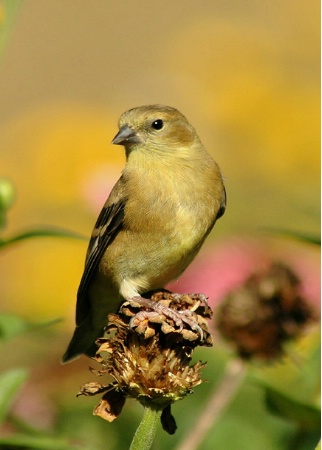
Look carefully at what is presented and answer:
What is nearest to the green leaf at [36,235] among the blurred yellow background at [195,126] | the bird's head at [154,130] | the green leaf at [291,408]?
the green leaf at [291,408]

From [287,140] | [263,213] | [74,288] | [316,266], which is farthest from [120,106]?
[316,266]

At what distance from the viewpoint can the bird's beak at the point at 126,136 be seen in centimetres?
391

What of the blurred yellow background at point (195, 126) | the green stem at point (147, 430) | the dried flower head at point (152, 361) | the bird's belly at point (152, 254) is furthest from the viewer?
the blurred yellow background at point (195, 126)

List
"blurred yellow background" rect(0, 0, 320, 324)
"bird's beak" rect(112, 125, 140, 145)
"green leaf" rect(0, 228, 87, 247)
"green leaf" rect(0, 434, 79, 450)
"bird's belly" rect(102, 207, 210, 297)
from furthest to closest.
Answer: "blurred yellow background" rect(0, 0, 320, 324), "bird's beak" rect(112, 125, 140, 145), "bird's belly" rect(102, 207, 210, 297), "green leaf" rect(0, 228, 87, 247), "green leaf" rect(0, 434, 79, 450)

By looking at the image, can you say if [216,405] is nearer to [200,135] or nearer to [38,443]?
[38,443]

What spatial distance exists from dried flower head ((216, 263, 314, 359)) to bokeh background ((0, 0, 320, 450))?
0.17 m

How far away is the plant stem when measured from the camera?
3279 mm

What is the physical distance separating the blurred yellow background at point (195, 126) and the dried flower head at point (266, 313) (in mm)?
307

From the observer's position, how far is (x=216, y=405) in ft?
11.2

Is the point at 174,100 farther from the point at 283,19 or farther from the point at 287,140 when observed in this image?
the point at 283,19

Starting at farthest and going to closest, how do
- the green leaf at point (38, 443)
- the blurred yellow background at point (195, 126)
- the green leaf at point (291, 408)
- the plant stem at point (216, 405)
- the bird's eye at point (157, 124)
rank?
the blurred yellow background at point (195, 126) → the bird's eye at point (157, 124) → the plant stem at point (216, 405) → the green leaf at point (291, 408) → the green leaf at point (38, 443)

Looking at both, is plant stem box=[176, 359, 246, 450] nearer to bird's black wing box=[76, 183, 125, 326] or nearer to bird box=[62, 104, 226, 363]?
bird box=[62, 104, 226, 363]

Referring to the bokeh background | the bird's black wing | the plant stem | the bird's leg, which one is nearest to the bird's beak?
the bird's black wing

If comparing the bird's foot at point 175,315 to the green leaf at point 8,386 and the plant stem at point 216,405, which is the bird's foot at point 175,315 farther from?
the plant stem at point 216,405
